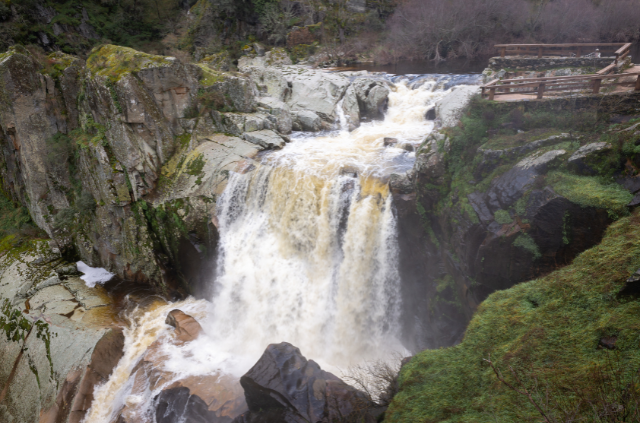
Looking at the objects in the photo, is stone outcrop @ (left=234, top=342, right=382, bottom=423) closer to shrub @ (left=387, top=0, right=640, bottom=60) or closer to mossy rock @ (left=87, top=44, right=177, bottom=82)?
mossy rock @ (left=87, top=44, right=177, bottom=82)

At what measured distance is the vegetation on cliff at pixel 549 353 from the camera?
4.83 m

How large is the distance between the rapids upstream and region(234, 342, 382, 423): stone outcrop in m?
2.68

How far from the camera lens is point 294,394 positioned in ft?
27.8

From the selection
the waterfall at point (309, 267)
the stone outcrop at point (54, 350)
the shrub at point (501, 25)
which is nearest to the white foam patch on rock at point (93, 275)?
the stone outcrop at point (54, 350)

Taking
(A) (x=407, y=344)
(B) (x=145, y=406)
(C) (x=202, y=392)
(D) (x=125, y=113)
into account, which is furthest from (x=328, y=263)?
(D) (x=125, y=113)

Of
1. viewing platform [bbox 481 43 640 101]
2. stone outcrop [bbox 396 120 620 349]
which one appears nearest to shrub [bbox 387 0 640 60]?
viewing platform [bbox 481 43 640 101]

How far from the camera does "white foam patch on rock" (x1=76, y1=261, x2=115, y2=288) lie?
55.9ft

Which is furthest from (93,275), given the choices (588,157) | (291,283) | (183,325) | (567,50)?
(567,50)

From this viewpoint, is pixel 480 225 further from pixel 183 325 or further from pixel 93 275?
pixel 93 275

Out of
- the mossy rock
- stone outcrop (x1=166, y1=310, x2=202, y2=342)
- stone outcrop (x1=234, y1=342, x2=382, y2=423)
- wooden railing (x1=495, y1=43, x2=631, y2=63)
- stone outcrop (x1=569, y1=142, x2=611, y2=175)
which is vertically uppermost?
the mossy rock

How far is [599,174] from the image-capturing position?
8586mm

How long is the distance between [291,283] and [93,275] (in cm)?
1114

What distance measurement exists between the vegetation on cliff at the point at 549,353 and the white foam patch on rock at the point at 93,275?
16.0 metres

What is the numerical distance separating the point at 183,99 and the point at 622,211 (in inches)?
730
